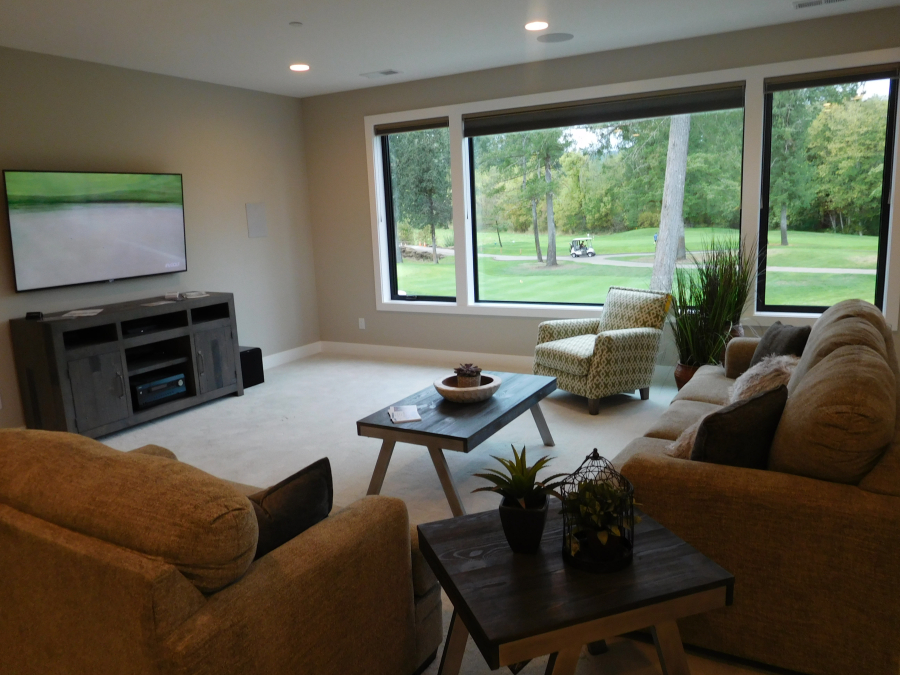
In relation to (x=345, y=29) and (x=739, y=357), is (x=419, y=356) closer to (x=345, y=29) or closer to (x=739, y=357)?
(x=345, y=29)

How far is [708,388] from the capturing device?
351 centimetres

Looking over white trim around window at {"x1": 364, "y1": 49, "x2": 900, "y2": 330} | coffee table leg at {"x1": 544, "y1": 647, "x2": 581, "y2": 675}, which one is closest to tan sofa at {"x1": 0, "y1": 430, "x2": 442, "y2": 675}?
coffee table leg at {"x1": 544, "y1": 647, "x2": 581, "y2": 675}

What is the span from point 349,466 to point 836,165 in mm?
3980

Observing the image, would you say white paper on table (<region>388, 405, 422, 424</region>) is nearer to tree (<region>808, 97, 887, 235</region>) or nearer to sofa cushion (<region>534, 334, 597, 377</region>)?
sofa cushion (<region>534, 334, 597, 377</region>)

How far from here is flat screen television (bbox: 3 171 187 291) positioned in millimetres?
4393

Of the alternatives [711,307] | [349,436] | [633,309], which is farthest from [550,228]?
[349,436]

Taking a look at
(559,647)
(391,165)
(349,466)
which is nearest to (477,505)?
(349,466)

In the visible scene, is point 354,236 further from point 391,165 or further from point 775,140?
point 775,140

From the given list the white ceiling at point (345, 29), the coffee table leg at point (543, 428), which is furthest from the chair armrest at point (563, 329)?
the white ceiling at point (345, 29)

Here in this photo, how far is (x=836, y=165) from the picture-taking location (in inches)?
187

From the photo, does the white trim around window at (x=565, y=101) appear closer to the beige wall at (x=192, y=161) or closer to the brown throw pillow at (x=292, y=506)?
the beige wall at (x=192, y=161)

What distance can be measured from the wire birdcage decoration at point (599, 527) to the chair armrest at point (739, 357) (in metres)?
2.38

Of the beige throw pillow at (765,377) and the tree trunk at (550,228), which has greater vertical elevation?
the tree trunk at (550,228)

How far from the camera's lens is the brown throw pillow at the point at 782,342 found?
10.4ft
